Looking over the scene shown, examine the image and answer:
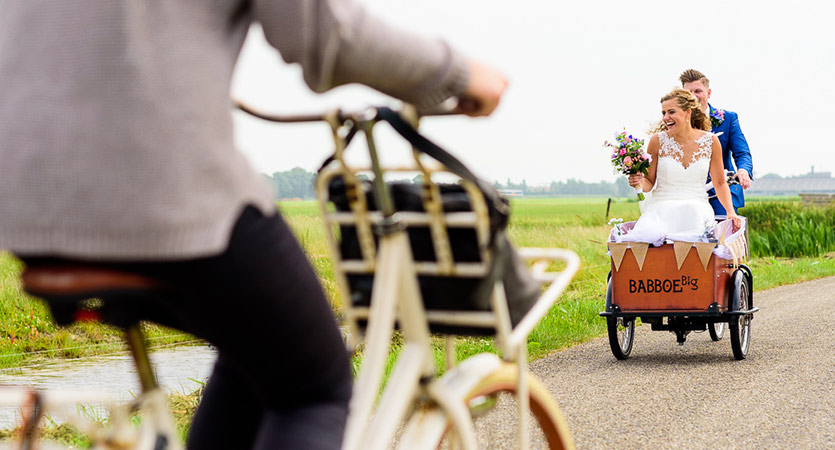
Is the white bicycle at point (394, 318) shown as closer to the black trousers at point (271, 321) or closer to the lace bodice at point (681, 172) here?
the black trousers at point (271, 321)

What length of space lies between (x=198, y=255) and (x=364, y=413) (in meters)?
0.52

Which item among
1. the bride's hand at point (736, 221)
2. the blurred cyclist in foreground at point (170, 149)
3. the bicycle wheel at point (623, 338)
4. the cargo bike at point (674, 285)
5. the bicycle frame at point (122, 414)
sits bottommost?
the bicycle wheel at point (623, 338)

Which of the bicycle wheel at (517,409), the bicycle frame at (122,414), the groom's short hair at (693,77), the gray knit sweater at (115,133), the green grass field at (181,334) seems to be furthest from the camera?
the groom's short hair at (693,77)

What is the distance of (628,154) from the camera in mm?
7504

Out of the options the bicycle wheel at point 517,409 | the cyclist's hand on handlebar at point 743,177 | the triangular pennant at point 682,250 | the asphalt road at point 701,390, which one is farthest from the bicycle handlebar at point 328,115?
the cyclist's hand on handlebar at point 743,177

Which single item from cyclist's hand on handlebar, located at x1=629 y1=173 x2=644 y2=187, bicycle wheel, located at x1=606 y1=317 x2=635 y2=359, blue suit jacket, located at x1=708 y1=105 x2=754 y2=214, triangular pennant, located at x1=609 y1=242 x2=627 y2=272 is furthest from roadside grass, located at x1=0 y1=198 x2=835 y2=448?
blue suit jacket, located at x1=708 y1=105 x2=754 y2=214

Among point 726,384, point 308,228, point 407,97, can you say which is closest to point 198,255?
point 407,97

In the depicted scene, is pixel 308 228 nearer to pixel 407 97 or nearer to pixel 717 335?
pixel 717 335

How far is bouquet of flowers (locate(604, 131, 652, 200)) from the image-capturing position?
7.46 metres

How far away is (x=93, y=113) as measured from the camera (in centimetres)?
123

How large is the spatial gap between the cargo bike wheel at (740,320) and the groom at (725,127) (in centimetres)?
137

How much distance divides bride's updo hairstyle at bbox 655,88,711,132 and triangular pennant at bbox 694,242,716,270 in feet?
5.09

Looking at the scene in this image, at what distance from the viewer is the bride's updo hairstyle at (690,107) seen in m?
7.51

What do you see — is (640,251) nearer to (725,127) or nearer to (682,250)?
(682,250)
